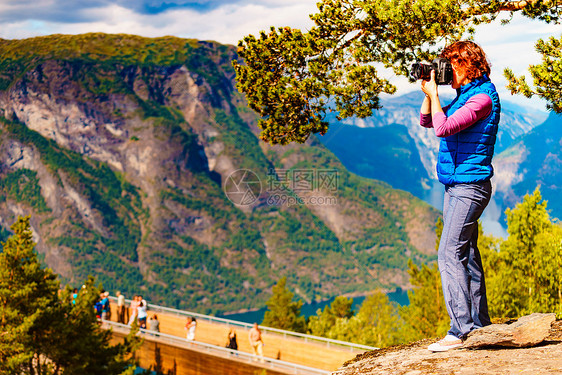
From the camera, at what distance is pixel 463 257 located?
5.63 meters

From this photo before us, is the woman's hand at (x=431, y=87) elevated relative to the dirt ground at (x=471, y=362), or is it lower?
elevated

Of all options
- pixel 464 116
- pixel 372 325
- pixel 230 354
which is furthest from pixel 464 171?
pixel 372 325

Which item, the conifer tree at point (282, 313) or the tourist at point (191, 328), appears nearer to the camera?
the tourist at point (191, 328)

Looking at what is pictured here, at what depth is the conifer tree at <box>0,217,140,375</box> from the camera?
1745 cm

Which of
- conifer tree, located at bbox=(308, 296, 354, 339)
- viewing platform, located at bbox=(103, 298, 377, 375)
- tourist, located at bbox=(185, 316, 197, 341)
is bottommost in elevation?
conifer tree, located at bbox=(308, 296, 354, 339)

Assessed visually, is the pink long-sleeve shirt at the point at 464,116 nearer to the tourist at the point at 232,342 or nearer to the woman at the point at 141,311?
the tourist at the point at 232,342

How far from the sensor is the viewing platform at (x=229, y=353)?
22.2m

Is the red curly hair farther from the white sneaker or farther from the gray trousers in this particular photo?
the white sneaker

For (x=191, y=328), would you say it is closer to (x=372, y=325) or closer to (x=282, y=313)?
(x=372, y=325)

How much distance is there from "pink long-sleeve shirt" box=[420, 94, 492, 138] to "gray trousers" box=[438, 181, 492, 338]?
0.58 metres

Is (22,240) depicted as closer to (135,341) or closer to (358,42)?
(135,341)

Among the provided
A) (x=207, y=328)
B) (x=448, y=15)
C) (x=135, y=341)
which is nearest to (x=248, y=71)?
(x=448, y=15)

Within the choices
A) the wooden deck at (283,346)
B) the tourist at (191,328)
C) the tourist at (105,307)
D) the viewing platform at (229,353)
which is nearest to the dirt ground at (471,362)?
the viewing platform at (229,353)

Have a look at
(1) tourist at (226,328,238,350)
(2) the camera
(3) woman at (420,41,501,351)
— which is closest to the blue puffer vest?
(3) woman at (420,41,501,351)
